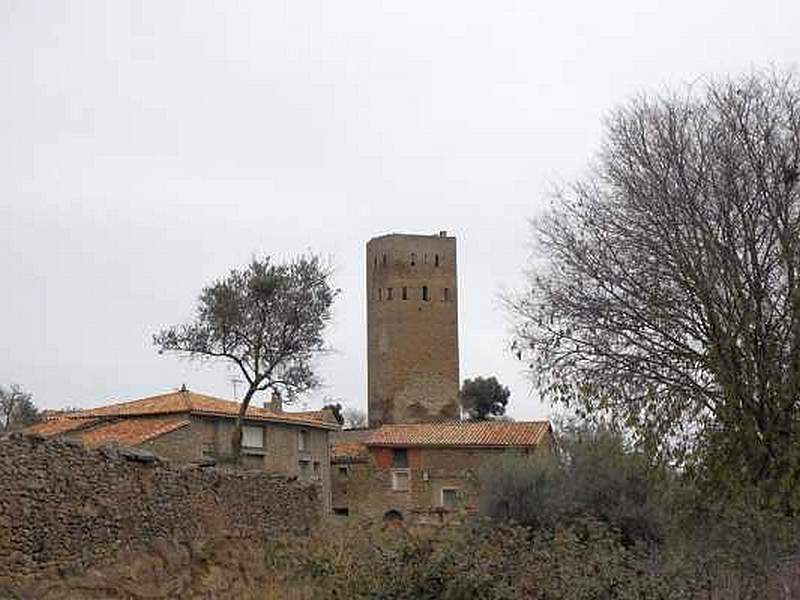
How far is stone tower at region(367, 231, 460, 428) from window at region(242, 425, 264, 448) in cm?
2994

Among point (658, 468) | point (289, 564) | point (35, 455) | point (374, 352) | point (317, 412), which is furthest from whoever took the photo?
point (374, 352)

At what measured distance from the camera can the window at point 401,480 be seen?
176 feet

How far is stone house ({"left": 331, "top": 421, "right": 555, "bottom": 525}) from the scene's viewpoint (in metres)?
52.2

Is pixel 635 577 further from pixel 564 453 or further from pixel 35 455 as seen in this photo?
pixel 564 453

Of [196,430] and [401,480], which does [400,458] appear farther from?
[196,430]

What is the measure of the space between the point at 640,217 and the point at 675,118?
69.8 inches

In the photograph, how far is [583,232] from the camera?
62.7 ft

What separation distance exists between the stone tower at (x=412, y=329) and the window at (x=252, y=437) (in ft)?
98.2

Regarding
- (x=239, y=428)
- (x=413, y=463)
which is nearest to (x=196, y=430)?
(x=239, y=428)

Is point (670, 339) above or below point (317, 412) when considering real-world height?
below

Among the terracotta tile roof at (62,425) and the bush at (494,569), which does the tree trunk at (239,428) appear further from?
the bush at (494,569)

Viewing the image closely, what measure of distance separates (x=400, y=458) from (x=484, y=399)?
71.4 ft

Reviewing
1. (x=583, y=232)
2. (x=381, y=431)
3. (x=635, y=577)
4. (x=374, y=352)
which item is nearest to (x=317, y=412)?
(x=381, y=431)

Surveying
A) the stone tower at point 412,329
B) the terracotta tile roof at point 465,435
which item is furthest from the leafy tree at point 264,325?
the stone tower at point 412,329
